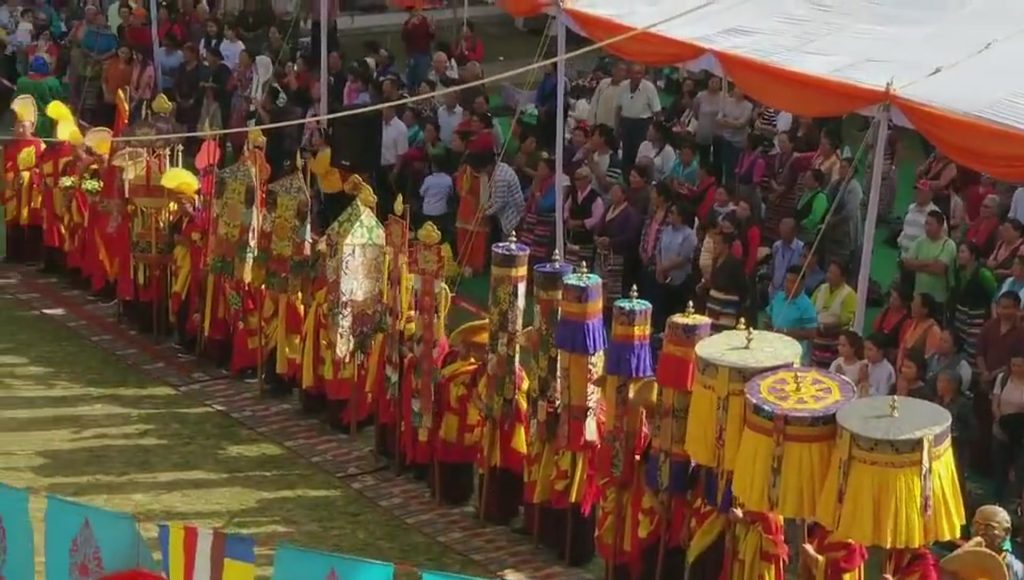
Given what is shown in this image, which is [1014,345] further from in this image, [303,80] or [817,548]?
[303,80]

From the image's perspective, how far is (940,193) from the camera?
14148mm

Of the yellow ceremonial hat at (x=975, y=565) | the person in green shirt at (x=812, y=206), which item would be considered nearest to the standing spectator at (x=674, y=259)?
the person in green shirt at (x=812, y=206)

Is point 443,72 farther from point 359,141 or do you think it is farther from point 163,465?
point 163,465

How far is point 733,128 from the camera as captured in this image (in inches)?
623

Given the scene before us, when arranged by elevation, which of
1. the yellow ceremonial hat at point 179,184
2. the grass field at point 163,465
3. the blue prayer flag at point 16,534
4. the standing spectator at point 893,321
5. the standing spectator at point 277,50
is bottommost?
the grass field at point 163,465

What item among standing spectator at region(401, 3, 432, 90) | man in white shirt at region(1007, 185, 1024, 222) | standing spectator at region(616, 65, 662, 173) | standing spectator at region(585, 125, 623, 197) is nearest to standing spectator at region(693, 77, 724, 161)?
standing spectator at region(616, 65, 662, 173)

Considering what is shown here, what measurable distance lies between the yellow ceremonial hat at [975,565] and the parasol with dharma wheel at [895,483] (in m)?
0.19

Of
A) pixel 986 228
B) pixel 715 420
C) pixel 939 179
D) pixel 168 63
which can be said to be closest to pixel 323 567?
pixel 715 420

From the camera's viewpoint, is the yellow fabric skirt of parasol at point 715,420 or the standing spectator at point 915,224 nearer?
the yellow fabric skirt of parasol at point 715,420

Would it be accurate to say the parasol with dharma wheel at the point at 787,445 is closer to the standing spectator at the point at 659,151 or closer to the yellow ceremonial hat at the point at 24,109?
the standing spectator at the point at 659,151

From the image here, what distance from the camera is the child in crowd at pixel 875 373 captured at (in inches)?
399

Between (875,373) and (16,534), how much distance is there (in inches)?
187

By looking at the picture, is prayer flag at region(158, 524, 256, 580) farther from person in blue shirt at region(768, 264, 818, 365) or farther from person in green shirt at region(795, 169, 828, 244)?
person in green shirt at region(795, 169, 828, 244)

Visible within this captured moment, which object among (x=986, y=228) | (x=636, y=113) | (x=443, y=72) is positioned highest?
(x=443, y=72)
